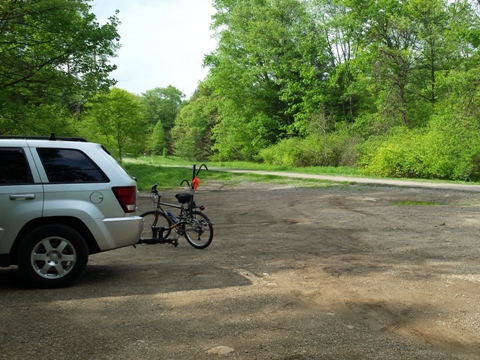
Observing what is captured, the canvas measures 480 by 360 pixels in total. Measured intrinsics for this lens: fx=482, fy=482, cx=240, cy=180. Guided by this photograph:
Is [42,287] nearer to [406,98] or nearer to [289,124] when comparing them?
[406,98]

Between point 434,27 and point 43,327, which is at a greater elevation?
point 434,27

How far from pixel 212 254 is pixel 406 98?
33.3m

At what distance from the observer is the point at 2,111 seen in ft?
61.3

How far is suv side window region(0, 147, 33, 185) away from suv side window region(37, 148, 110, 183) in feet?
0.67

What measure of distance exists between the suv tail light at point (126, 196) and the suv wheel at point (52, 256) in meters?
0.66

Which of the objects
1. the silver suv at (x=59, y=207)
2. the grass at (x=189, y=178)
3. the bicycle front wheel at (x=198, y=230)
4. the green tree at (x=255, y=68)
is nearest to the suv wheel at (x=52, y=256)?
the silver suv at (x=59, y=207)

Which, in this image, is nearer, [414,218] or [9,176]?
[9,176]

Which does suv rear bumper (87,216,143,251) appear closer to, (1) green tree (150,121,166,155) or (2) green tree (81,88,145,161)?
(2) green tree (81,88,145,161)

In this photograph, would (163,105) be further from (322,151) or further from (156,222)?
(156,222)

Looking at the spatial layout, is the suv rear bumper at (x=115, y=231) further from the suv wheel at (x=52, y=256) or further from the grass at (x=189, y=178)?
the grass at (x=189, y=178)

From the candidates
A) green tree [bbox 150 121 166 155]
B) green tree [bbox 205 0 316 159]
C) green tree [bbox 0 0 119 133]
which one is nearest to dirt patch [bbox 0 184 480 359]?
green tree [bbox 0 0 119 133]

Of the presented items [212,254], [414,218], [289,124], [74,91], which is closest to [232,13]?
[289,124]

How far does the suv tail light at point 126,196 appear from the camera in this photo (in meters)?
6.05

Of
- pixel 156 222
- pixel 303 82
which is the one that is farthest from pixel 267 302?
pixel 303 82
